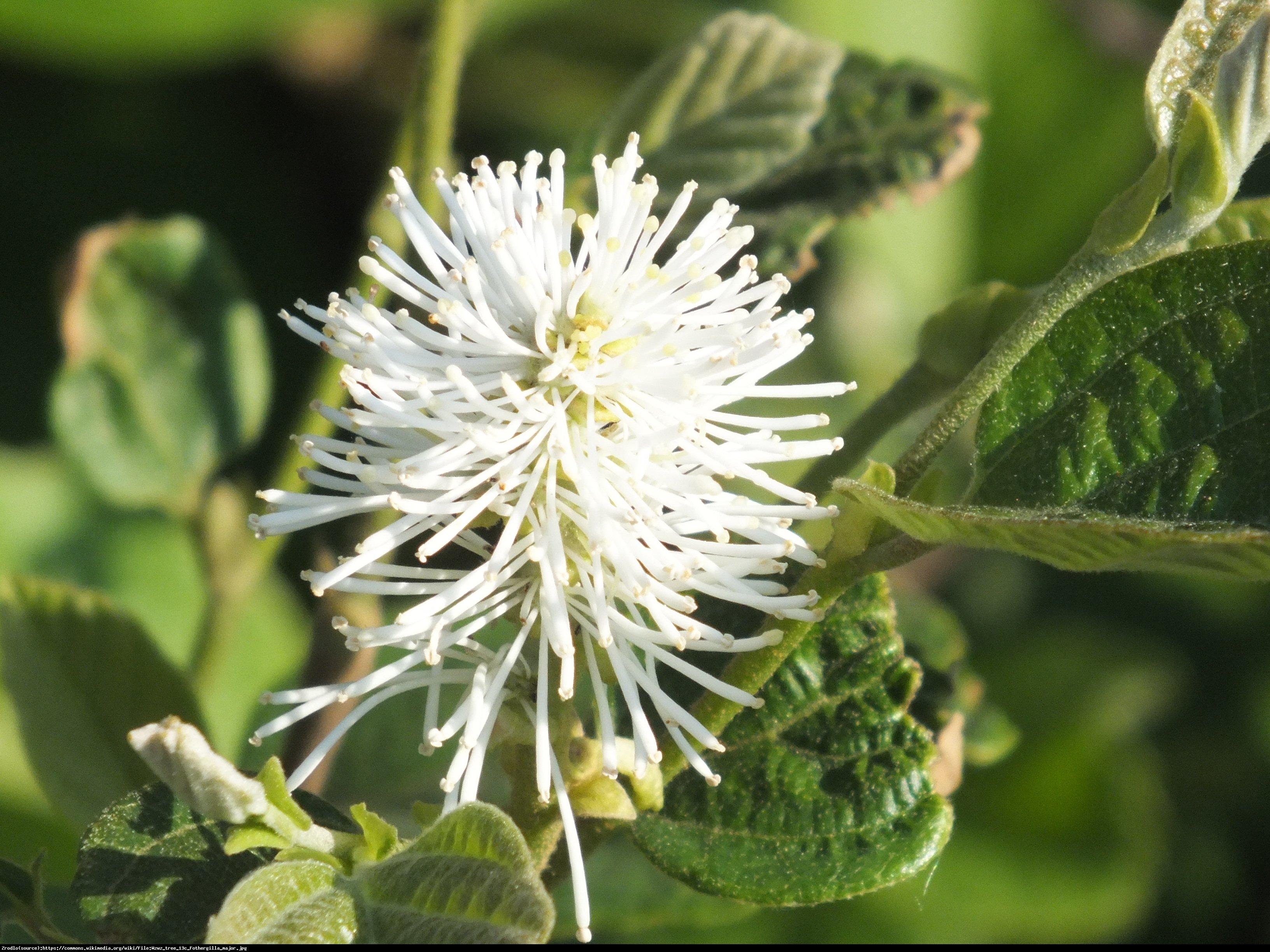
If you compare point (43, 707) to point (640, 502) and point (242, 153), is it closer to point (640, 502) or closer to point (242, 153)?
point (640, 502)

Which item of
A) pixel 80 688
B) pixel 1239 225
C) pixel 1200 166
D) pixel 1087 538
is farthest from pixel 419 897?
pixel 1239 225

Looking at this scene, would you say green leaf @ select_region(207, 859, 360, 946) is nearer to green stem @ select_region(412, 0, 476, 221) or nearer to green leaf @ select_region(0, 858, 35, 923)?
green leaf @ select_region(0, 858, 35, 923)

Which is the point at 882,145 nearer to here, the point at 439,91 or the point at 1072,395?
the point at 439,91

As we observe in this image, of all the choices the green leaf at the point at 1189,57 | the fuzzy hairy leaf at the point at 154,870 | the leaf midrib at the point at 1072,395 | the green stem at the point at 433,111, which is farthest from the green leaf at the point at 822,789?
the green stem at the point at 433,111

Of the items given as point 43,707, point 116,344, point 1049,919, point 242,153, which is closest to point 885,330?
point 1049,919

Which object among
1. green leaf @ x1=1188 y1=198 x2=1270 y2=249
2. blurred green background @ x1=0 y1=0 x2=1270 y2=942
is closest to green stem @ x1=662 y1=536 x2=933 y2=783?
green leaf @ x1=1188 y1=198 x2=1270 y2=249

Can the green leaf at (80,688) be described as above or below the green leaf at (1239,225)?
below

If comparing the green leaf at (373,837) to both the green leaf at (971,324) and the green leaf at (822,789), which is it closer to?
the green leaf at (822,789)
